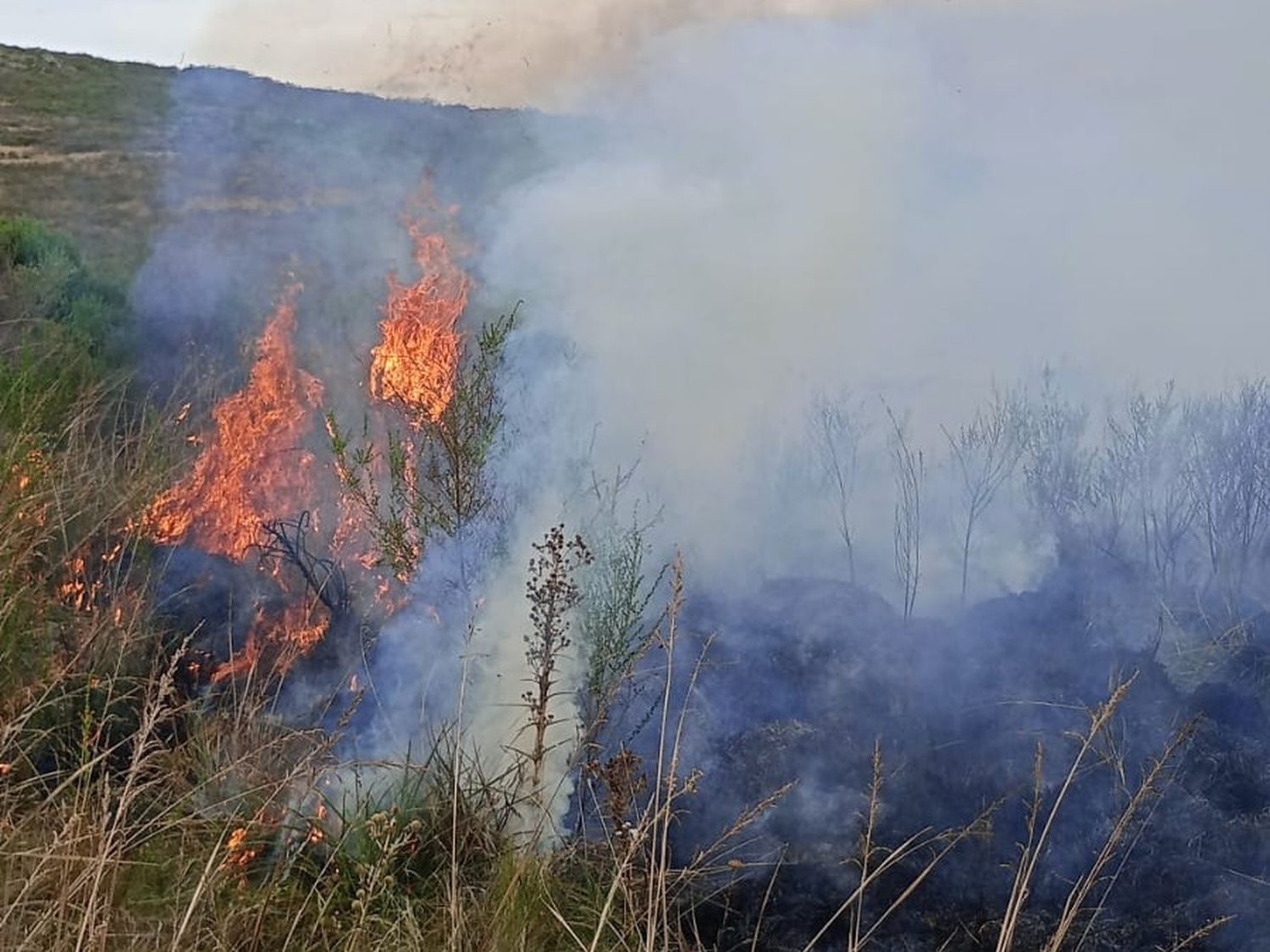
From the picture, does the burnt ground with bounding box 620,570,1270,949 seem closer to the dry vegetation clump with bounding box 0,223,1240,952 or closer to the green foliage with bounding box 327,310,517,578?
the dry vegetation clump with bounding box 0,223,1240,952

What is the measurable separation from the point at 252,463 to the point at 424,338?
126 cm

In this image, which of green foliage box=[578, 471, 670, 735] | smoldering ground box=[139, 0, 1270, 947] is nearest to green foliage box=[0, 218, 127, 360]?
smoldering ground box=[139, 0, 1270, 947]

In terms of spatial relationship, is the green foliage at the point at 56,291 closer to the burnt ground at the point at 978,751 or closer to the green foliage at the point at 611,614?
the green foliage at the point at 611,614

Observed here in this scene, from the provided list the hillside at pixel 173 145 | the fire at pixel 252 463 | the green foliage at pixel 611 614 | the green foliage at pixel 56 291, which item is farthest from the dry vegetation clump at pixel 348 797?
the hillside at pixel 173 145

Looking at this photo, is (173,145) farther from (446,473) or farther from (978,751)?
(978,751)

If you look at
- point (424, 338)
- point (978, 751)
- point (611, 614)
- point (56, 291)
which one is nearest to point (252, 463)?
point (424, 338)

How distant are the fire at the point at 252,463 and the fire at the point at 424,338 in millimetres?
617

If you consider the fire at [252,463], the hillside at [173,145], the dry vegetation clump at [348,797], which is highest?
the hillside at [173,145]

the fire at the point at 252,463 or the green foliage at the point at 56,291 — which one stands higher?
the green foliage at the point at 56,291

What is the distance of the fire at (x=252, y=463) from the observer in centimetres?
581

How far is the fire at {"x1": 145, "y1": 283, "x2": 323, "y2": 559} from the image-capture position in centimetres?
581

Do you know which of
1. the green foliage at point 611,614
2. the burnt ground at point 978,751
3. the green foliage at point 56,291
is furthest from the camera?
the green foliage at point 56,291

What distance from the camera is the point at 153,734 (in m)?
3.93

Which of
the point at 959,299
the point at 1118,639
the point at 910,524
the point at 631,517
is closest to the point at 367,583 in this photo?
the point at 631,517
